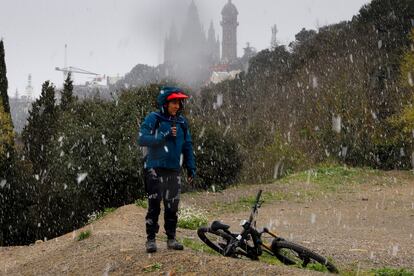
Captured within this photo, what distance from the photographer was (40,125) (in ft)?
117

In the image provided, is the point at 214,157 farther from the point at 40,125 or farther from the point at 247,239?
the point at 40,125

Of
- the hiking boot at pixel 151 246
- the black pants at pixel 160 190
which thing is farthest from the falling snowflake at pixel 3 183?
the black pants at pixel 160 190

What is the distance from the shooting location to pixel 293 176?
74.6 feet

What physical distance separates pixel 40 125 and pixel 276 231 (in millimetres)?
26020

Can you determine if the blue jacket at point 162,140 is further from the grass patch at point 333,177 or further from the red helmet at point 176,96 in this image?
the grass patch at point 333,177

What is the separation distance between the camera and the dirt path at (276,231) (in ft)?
23.3

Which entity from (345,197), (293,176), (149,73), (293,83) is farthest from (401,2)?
(149,73)

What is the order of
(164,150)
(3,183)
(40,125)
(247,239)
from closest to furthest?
1. (164,150)
2. (247,239)
3. (3,183)
4. (40,125)

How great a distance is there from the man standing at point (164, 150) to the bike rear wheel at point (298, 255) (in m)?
1.41

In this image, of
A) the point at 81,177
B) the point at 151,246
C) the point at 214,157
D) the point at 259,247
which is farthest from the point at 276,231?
the point at 214,157

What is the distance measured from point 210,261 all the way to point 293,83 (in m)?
30.8

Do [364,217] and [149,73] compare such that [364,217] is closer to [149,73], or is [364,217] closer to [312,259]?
[312,259]

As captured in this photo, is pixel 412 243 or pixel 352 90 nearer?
pixel 412 243

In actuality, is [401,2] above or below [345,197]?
above
